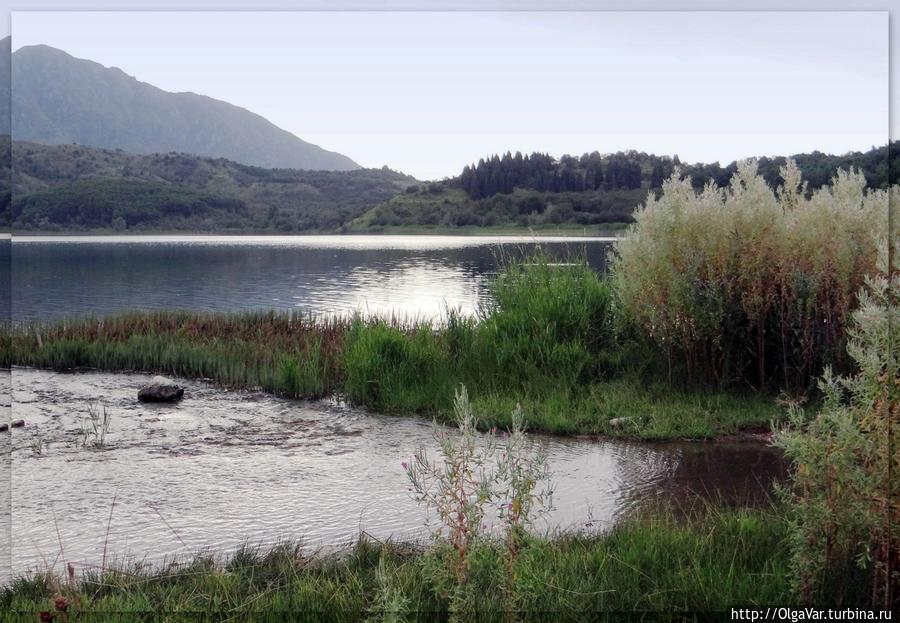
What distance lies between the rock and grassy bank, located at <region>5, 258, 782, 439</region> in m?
1.16

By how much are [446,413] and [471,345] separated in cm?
178

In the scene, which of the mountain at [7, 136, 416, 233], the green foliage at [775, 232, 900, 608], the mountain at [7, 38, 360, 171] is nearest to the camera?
the green foliage at [775, 232, 900, 608]

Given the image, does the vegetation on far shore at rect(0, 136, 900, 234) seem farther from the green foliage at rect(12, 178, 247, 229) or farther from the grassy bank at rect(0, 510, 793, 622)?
the grassy bank at rect(0, 510, 793, 622)

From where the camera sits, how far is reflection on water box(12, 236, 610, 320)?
22.2m

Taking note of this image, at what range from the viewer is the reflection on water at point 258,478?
565 cm

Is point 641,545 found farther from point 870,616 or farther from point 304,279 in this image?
point 304,279

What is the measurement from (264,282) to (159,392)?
2582cm

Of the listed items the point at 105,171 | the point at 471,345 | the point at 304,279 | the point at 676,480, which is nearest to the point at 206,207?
the point at 105,171

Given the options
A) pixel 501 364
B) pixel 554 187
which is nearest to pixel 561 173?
pixel 554 187

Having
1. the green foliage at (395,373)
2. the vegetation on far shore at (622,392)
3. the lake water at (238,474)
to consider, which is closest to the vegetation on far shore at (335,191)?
the vegetation on far shore at (622,392)

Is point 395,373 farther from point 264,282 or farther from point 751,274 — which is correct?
point 264,282

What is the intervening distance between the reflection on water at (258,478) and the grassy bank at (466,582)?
2.61 feet

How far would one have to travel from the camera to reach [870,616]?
3338 millimetres

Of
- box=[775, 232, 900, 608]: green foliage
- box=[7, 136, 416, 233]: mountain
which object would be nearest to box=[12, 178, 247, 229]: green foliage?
box=[7, 136, 416, 233]: mountain
